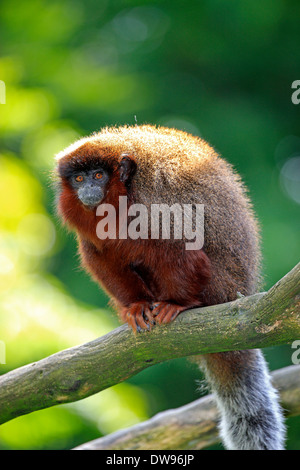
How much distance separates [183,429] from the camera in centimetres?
389

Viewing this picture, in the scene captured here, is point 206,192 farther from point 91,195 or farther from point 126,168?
point 91,195

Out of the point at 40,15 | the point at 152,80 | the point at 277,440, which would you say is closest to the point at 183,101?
the point at 152,80

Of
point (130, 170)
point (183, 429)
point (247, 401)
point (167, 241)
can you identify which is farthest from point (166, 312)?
point (183, 429)

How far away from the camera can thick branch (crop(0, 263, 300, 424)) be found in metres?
2.48

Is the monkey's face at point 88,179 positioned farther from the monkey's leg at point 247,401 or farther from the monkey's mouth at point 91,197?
the monkey's leg at point 247,401

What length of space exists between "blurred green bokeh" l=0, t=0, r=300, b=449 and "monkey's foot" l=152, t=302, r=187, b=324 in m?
3.25

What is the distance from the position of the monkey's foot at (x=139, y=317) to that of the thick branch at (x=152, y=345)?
0.04 m

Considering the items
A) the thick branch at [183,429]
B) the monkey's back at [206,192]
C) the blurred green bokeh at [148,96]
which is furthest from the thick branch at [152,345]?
the blurred green bokeh at [148,96]

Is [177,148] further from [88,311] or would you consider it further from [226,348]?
[88,311]

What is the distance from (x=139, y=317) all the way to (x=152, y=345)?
0.15 m

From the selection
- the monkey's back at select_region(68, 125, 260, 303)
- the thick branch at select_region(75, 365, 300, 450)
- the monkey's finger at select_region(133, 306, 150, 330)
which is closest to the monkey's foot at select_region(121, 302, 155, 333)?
the monkey's finger at select_region(133, 306, 150, 330)

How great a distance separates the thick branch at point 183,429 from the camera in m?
3.88

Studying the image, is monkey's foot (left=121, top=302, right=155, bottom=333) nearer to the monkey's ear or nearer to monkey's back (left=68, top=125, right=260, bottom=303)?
monkey's back (left=68, top=125, right=260, bottom=303)
